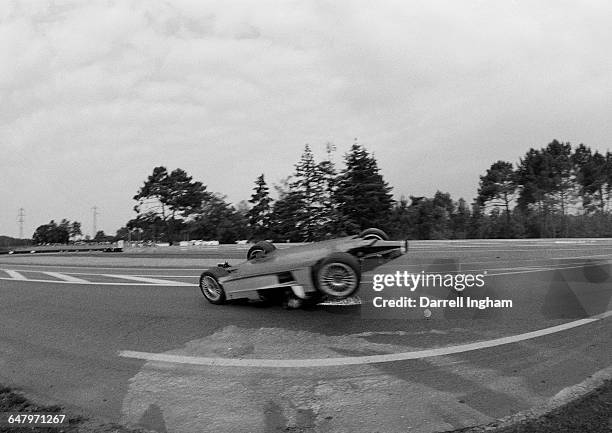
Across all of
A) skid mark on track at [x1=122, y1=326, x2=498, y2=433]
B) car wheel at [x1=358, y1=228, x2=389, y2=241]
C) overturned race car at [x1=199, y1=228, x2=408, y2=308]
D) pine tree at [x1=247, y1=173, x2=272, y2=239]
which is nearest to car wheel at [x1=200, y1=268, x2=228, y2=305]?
overturned race car at [x1=199, y1=228, x2=408, y2=308]

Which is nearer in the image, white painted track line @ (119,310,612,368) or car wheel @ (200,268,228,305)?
white painted track line @ (119,310,612,368)

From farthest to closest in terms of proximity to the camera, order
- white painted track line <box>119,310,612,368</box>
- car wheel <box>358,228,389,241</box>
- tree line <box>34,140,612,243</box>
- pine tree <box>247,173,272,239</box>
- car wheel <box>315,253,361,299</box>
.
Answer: tree line <box>34,140,612,243</box> < pine tree <box>247,173,272,239</box> < car wheel <box>358,228,389,241</box> < car wheel <box>315,253,361,299</box> < white painted track line <box>119,310,612,368</box>

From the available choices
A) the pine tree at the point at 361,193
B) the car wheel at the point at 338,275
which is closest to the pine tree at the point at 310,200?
the pine tree at the point at 361,193

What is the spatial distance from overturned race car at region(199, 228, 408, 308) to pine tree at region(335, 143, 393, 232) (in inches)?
202

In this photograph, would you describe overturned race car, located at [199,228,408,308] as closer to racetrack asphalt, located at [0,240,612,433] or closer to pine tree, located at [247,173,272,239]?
racetrack asphalt, located at [0,240,612,433]

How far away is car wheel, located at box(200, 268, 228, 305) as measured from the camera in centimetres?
624

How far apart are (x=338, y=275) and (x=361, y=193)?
8.35 metres

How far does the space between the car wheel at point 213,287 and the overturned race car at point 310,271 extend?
0.06 feet

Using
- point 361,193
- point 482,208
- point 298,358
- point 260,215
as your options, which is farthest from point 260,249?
point 482,208

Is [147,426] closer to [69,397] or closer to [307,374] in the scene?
[69,397]

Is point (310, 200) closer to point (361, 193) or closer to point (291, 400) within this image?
point (361, 193)

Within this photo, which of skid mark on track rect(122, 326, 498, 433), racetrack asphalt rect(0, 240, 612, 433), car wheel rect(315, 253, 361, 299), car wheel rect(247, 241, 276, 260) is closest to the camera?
skid mark on track rect(122, 326, 498, 433)

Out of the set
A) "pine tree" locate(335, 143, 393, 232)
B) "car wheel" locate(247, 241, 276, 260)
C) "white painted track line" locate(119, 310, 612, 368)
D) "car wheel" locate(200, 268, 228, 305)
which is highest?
"pine tree" locate(335, 143, 393, 232)

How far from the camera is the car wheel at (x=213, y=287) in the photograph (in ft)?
20.5
